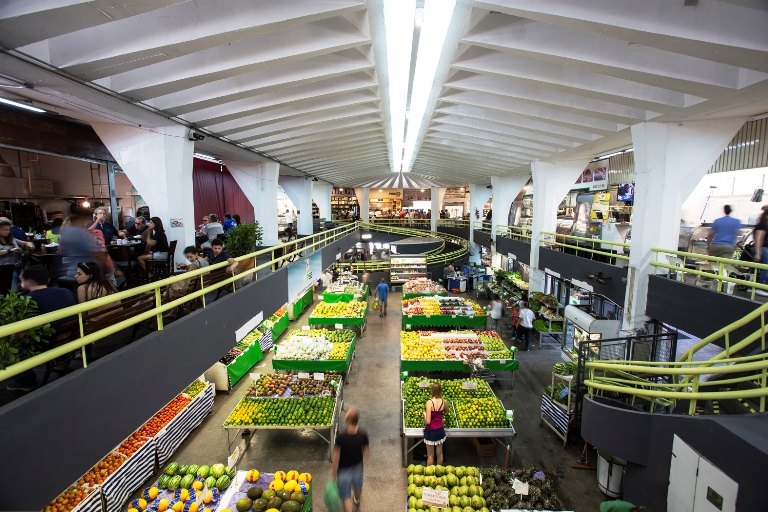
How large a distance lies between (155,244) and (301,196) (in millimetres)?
13267

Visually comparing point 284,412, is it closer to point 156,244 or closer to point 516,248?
point 156,244

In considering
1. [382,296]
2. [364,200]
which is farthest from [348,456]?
[364,200]

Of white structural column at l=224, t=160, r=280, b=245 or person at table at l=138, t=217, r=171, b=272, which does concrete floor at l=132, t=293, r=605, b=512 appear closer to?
person at table at l=138, t=217, r=171, b=272

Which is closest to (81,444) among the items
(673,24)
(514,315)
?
(673,24)

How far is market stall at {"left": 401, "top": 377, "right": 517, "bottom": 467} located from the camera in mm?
5949

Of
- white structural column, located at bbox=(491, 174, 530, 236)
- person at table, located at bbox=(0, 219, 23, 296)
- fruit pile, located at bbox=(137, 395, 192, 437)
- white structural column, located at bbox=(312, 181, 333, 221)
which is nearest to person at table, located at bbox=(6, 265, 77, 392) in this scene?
person at table, located at bbox=(0, 219, 23, 296)

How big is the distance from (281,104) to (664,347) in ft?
28.4

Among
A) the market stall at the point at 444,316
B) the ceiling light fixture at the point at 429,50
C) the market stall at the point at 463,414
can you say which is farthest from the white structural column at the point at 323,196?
the market stall at the point at 463,414

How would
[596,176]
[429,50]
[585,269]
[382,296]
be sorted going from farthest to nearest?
[596,176]
[382,296]
[585,269]
[429,50]

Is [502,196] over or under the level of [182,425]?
over

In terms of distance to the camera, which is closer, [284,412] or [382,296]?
[284,412]

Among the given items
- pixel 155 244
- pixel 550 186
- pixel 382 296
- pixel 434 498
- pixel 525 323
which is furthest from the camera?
pixel 382 296

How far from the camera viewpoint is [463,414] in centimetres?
626

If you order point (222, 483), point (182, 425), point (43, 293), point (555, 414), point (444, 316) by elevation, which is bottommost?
point (182, 425)
